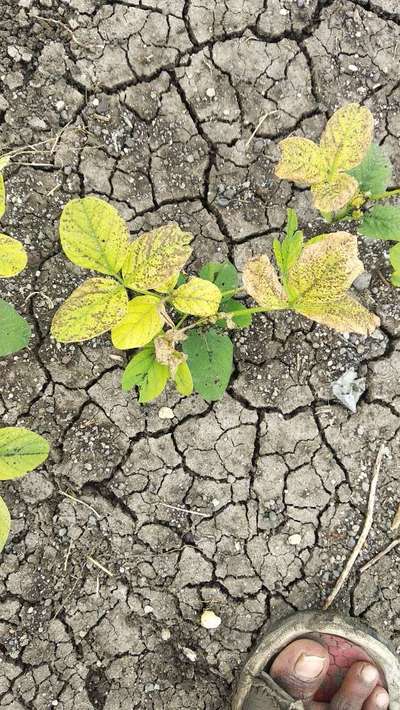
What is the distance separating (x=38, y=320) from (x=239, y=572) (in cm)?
121

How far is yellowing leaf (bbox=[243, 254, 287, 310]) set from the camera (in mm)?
1824

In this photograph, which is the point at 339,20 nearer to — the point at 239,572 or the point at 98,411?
the point at 98,411

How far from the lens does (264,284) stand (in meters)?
1.83

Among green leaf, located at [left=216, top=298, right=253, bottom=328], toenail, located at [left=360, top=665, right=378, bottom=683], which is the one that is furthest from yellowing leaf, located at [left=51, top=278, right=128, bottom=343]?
toenail, located at [left=360, top=665, right=378, bottom=683]

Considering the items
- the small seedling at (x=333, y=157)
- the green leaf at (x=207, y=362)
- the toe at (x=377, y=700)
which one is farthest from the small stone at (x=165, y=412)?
the toe at (x=377, y=700)

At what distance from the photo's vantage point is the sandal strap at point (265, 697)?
2584 mm

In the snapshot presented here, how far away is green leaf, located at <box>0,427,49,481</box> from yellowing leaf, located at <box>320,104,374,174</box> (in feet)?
4.02

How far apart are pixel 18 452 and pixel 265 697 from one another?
1351mm

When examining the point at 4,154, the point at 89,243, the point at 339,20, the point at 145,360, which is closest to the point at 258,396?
the point at 145,360

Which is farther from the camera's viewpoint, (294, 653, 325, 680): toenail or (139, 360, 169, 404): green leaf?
(294, 653, 325, 680): toenail

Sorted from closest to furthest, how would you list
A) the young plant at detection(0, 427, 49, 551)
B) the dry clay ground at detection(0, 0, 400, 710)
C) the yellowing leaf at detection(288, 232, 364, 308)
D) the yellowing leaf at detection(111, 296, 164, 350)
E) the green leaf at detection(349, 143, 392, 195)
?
the yellowing leaf at detection(288, 232, 364, 308) < the yellowing leaf at detection(111, 296, 164, 350) < the young plant at detection(0, 427, 49, 551) < the green leaf at detection(349, 143, 392, 195) < the dry clay ground at detection(0, 0, 400, 710)

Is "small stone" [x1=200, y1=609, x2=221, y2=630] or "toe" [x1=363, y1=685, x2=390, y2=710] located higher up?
"small stone" [x1=200, y1=609, x2=221, y2=630]

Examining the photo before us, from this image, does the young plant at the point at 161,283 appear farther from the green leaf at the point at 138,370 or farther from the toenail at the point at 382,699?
the toenail at the point at 382,699

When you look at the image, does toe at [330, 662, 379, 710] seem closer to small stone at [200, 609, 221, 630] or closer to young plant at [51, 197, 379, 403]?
small stone at [200, 609, 221, 630]
